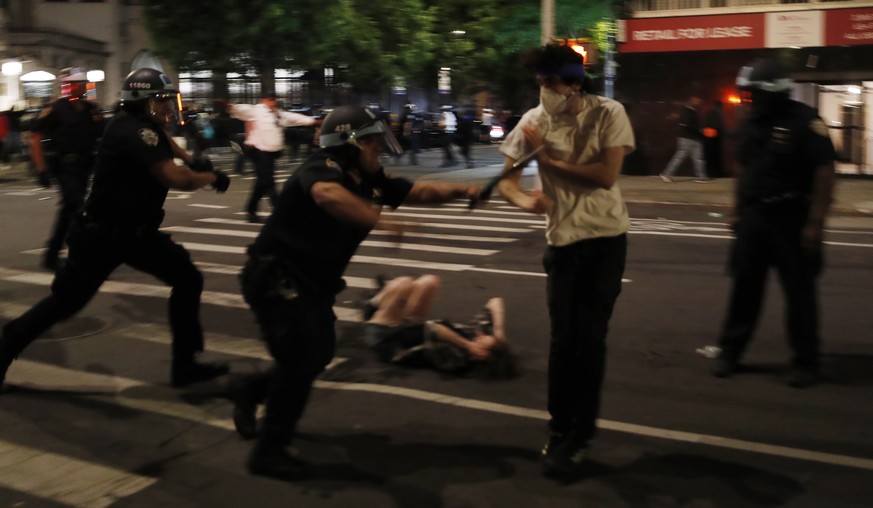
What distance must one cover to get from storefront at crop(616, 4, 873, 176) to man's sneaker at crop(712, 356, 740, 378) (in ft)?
45.4

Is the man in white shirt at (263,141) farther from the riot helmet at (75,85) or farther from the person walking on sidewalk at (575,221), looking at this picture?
the person walking on sidewalk at (575,221)

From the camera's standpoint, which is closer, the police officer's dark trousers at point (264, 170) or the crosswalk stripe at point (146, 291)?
the crosswalk stripe at point (146, 291)

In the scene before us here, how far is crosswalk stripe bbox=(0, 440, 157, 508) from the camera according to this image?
4336 mm

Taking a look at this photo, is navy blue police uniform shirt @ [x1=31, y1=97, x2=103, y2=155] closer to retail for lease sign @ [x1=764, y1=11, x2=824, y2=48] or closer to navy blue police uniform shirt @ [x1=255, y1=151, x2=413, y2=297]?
navy blue police uniform shirt @ [x1=255, y1=151, x2=413, y2=297]

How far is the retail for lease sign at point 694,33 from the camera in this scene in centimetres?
2053

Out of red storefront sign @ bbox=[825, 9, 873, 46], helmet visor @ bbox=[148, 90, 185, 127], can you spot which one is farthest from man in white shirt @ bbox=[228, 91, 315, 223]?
red storefront sign @ bbox=[825, 9, 873, 46]

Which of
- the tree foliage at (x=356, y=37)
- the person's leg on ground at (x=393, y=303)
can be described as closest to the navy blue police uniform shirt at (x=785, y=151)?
the person's leg on ground at (x=393, y=303)

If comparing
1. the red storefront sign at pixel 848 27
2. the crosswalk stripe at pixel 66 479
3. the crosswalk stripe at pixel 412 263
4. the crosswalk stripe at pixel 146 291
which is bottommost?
the crosswalk stripe at pixel 412 263

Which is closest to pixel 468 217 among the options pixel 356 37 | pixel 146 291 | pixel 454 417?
pixel 146 291

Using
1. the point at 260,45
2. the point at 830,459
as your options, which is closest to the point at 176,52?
the point at 260,45

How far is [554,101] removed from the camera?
442cm

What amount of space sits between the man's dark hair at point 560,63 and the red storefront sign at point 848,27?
17.3m

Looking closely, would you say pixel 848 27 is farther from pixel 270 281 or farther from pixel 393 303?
pixel 270 281

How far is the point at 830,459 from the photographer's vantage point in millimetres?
Result: 4637
